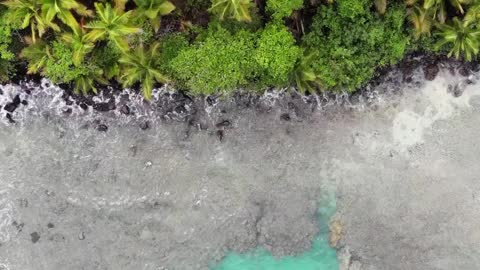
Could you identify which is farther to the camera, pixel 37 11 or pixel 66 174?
pixel 66 174

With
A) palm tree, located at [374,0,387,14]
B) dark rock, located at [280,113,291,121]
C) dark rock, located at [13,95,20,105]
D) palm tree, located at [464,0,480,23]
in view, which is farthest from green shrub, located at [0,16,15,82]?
palm tree, located at [464,0,480,23]

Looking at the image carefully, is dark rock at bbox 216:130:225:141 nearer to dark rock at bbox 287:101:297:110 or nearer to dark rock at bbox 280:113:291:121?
dark rock at bbox 280:113:291:121

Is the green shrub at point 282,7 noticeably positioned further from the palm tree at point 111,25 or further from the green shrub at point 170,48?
the palm tree at point 111,25

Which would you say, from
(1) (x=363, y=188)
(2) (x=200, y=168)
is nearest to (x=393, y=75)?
(1) (x=363, y=188)

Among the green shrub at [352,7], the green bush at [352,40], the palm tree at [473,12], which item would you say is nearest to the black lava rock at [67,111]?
the green bush at [352,40]

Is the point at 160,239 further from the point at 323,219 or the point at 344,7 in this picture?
the point at 344,7

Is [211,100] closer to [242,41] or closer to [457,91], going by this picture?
[242,41]
